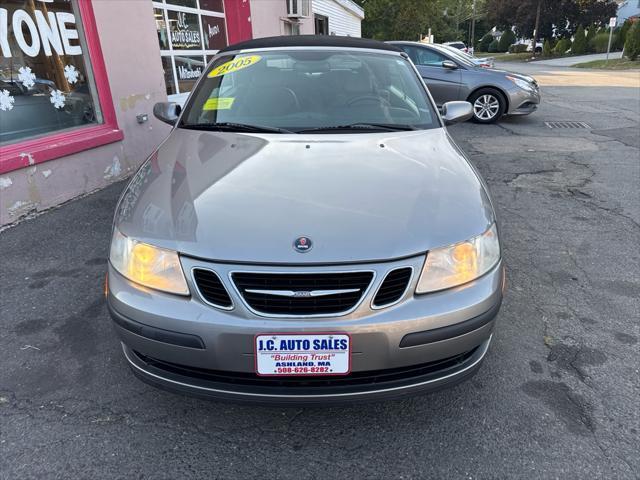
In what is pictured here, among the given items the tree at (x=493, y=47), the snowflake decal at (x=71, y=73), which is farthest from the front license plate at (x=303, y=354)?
the tree at (x=493, y=47)

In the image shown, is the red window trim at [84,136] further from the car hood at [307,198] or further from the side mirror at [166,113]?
the car hood at [307,198]

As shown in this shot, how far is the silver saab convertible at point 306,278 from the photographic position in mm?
1646

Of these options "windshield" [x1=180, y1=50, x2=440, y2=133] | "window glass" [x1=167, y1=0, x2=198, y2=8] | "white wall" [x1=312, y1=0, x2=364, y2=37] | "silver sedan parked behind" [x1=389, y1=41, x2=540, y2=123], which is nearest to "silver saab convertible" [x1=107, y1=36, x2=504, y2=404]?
"windshield" [x1=180, y1=50, x2=440, y2=133]

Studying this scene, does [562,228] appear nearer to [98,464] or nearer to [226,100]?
Answer: [226,100]

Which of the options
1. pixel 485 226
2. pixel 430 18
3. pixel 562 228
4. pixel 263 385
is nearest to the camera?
pixel 263 385

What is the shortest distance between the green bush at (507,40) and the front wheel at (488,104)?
173 ft

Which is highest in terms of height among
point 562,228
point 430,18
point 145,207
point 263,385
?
point 430,18

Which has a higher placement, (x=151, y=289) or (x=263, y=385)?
(x=151, y=289)

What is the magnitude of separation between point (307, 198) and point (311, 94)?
4.25ft

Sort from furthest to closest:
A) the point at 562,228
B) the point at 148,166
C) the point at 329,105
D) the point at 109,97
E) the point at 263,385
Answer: the point at 109,97 → the point at 562,228 → the point at 329,105 → the point at 148,166 → the point at 263,385

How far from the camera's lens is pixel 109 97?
5.29m

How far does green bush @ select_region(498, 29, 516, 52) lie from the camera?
54.1 metres

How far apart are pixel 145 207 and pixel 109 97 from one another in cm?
394

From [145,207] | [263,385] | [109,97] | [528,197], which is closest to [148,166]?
[145,207]
